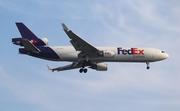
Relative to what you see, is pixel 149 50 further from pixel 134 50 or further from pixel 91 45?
pixel 91 45

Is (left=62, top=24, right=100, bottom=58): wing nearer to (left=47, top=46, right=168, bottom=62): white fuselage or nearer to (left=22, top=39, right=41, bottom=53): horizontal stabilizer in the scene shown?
(left=47, top=46, right=168, bottom=62): white fuselage

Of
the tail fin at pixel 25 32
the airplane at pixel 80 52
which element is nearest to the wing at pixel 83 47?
the airplane at pixel 80 52

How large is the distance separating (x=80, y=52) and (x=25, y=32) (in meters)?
8.48

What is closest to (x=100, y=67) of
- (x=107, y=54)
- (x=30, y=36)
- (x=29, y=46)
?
(x=107, y=54)

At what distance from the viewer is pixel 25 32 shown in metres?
69.9

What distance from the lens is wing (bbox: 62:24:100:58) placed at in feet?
217

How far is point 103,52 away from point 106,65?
17.9 ft

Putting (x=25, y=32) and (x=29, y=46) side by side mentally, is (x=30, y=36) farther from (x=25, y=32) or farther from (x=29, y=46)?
(x=29, y=46)

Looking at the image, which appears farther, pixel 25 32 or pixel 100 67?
pixel 100 67

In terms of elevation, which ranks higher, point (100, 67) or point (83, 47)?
point (83, 47)

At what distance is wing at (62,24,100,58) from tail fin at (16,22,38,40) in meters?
6.34

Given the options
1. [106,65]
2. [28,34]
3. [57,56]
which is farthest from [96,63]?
[28,34]

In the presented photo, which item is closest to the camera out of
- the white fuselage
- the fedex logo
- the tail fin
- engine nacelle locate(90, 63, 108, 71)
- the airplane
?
the airplane

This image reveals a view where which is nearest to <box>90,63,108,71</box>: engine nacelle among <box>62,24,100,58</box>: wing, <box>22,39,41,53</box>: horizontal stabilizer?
<box>62,24,100,58</box>: wing
